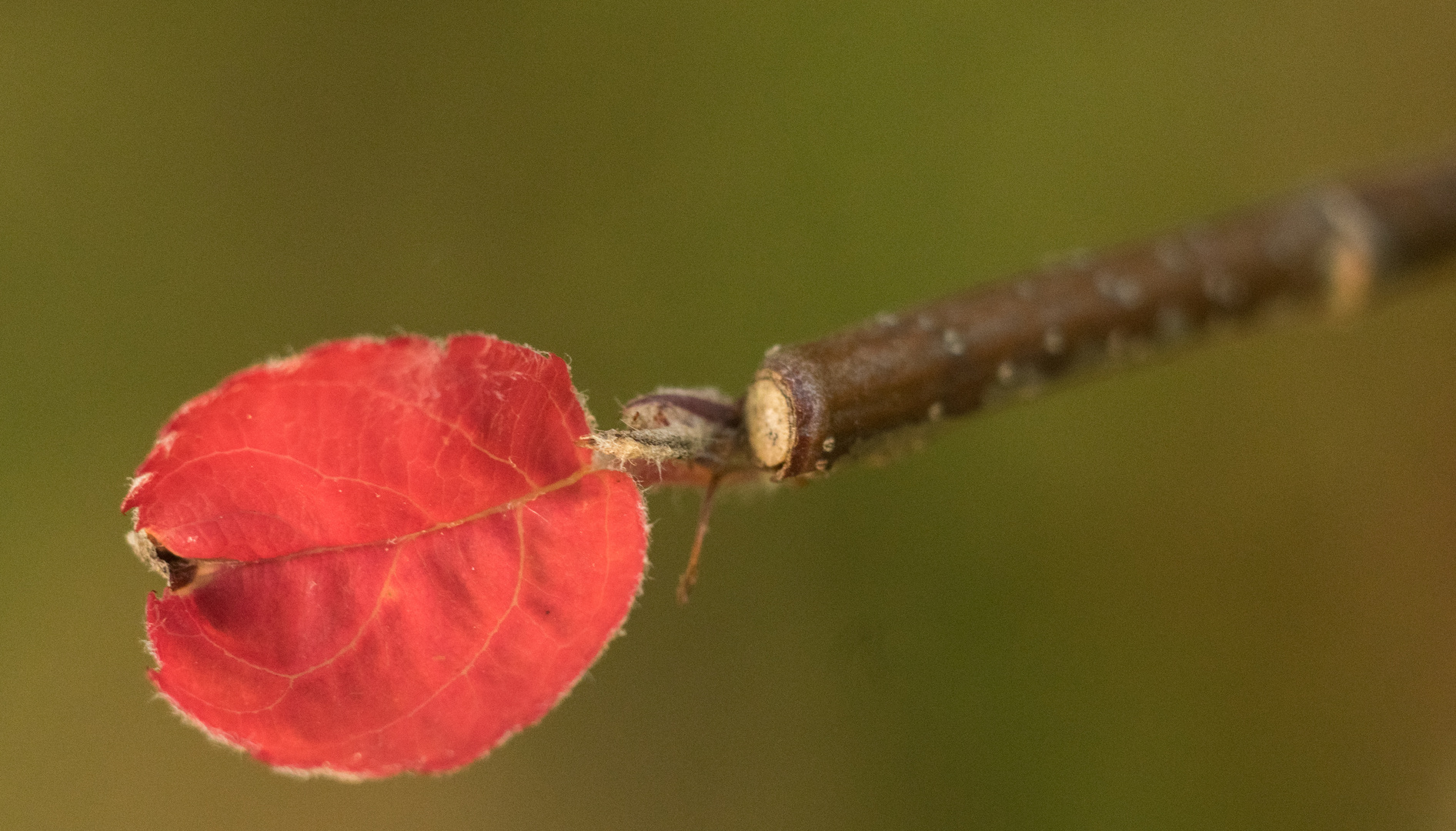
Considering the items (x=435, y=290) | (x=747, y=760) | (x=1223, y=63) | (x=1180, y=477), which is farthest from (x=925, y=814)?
(x=1223, y=63)

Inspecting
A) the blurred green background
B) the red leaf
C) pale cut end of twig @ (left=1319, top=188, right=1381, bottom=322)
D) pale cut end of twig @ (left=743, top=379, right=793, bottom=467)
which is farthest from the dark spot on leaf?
pale cut end of twig @ (left=1319, top=188, right=1381, bottom=322)

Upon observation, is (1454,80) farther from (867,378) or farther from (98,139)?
(98,139)

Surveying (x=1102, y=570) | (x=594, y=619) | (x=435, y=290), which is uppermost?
(x=435, y=290)

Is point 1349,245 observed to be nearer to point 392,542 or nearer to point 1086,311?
point 1086,311

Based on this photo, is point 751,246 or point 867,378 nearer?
point 867,378

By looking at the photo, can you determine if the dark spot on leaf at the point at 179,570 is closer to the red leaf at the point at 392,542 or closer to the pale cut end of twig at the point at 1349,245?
the red leaf at the point at 392,542

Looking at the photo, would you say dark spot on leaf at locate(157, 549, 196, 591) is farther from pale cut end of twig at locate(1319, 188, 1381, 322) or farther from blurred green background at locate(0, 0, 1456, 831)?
pale cut end of twig at locate(1319, 188, 1381, 322)

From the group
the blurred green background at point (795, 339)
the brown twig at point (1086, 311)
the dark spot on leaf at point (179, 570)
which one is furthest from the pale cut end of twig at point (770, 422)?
the blurred green background at point (795, 339)
